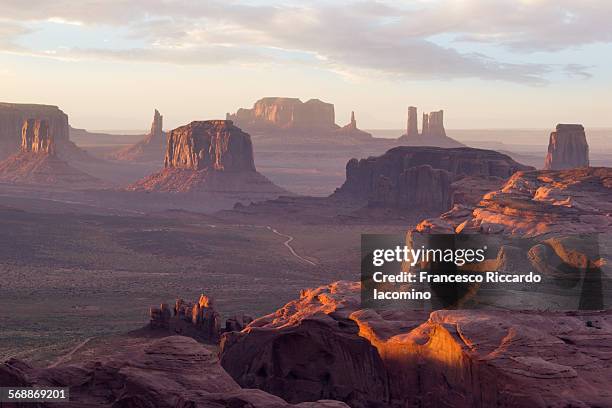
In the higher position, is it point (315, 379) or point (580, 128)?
point (580, 128)

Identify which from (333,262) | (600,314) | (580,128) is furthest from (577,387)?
(580,128)

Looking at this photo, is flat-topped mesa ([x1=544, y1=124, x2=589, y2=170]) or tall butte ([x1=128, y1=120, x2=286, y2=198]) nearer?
flat-topped mesa ([x1=544, y1=124, x2=589, y2=170])

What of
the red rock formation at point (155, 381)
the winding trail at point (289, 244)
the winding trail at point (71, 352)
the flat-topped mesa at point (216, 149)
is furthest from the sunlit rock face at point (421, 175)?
the red rock formation at point (155, 381)

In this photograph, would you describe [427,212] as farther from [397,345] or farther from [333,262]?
[397,345]

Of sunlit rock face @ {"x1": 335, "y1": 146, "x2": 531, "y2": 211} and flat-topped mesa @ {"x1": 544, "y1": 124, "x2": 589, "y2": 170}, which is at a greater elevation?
flat-topped mesa @ {"x1": 544, "y1": 124, "x2": 589, "y2": 170}

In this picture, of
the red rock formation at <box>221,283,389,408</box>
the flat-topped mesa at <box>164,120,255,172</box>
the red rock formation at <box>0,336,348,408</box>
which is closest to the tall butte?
the flat-topped mesa at <box>164,120,255,172</box>

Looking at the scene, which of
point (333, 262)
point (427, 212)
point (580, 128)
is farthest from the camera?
point (580, 128)

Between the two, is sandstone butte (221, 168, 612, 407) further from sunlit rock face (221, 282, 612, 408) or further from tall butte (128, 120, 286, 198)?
tall butte (128, 120, 286, 198)
